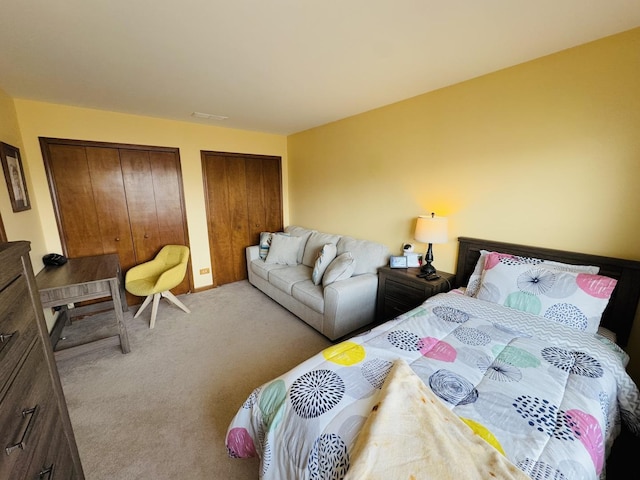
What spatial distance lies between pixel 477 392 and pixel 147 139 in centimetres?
394

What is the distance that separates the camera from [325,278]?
2.72 m

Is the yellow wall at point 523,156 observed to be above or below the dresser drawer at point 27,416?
above

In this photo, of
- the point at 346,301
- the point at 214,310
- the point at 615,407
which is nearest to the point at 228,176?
the point at 214,310

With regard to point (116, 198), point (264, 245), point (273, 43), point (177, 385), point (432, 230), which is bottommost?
point (177, 385)

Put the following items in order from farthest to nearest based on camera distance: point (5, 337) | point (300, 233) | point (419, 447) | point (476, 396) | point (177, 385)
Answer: point (300, 233), point (177, 385), point (476, 396), point (419, 447), point (5, 337)

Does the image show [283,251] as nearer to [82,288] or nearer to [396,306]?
[396,306]

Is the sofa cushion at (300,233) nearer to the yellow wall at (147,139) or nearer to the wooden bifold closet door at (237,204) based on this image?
the wooden bifold closet door at (237,204)

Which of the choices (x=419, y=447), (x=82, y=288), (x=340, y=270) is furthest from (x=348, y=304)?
(x=82, y=288)

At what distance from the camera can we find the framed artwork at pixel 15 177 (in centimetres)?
206

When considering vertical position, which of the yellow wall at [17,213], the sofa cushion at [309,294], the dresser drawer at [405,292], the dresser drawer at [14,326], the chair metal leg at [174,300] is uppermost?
the yellow wall at [17,213]

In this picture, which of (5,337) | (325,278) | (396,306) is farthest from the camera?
(325,278)

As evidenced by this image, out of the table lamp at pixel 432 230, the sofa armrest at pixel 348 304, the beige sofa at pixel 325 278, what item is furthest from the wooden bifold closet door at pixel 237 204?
the table lamp at pixel 432 230

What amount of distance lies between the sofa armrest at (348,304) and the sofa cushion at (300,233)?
1191 millimetres

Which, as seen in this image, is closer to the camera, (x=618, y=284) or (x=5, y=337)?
(x=5, y=337)
